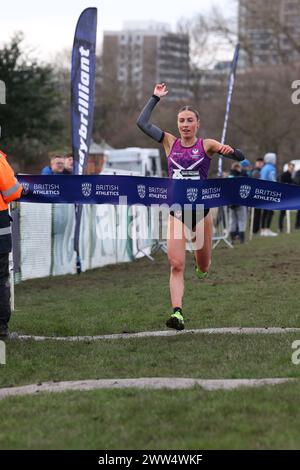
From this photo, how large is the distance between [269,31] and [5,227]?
183 feet

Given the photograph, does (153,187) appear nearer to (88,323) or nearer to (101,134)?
(88,323)

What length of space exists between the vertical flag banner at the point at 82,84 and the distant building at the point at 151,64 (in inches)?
1931

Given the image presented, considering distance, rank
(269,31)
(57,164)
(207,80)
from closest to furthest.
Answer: (57,164)
(269,31)
(207,80)

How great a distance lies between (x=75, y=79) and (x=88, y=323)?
5484 mm

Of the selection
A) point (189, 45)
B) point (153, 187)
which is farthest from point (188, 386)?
point (189, 45)

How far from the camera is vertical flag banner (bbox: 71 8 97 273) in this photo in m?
14.2

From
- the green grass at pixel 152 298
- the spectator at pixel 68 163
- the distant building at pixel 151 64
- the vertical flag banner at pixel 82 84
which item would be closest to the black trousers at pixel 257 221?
the green grass at pixel 152 298

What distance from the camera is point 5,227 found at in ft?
28.4

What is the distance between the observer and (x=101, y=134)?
67062 millimetres

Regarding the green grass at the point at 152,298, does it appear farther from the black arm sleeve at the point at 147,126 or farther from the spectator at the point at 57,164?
the black arm sleeve at the point at 147,126

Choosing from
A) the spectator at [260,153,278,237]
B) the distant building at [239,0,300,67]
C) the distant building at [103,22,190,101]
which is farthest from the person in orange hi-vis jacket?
the distant building at [103,22,190,101]

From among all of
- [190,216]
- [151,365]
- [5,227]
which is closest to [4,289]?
[5,227]

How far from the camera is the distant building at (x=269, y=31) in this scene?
6041 cm

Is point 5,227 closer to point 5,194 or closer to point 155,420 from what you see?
point 5,194
